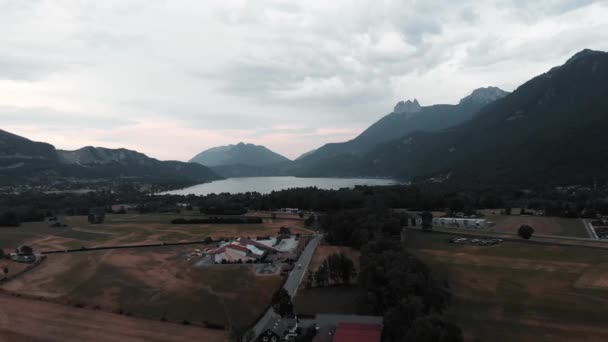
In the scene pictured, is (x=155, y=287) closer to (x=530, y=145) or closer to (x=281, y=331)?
(x=281, y=331)

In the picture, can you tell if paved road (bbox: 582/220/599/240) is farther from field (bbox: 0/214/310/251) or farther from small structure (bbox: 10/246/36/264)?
small structure (bbox: 10/246/36/264)

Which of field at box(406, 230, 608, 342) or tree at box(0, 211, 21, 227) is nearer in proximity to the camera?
field at box(406, 230, 608, 342)

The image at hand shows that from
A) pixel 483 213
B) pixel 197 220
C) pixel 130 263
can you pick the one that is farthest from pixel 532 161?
pixel 130 263

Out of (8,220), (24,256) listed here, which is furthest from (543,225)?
(8,220)

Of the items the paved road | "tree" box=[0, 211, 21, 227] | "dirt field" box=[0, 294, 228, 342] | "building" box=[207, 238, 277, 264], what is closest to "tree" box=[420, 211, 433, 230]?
the paved road

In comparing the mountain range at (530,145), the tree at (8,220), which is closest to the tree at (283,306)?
the tree at (8,220)

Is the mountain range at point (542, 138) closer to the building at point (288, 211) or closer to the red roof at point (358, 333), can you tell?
the building at point (288, 211)
